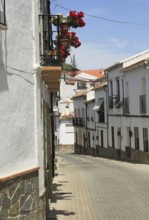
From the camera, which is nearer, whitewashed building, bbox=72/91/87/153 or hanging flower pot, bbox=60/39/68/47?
hanging flower pot, bbox=60/39/68/47

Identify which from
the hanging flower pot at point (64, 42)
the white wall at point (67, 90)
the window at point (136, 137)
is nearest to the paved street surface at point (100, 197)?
the hanging flower pot at point (64, 42)

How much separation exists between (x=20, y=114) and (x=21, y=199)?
141cm

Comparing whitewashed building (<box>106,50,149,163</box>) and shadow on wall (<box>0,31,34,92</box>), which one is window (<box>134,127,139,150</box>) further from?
Result: shadow on wall (<box>0,31,34,92</box>)

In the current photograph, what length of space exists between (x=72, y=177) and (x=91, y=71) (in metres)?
61.7

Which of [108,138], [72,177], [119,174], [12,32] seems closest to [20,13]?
[12,32]

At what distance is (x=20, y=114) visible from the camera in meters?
7.04

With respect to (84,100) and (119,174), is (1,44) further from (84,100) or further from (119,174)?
(84,100)

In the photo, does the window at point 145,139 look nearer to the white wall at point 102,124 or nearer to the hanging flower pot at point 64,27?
the white wall at point 102,124

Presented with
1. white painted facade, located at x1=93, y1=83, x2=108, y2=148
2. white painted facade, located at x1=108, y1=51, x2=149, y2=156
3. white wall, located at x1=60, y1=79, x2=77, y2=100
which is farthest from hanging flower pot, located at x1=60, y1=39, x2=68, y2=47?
white wall, located at x1=60, y1=79, x2=77, y2=100

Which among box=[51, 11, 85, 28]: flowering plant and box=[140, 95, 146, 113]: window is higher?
box=[51, 11, 85, 28]: flowering plant

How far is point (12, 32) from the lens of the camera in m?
6.88

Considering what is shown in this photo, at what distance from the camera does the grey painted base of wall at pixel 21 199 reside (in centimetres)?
644

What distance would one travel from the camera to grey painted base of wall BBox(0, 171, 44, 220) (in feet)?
21.1

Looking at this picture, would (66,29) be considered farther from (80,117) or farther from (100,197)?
(80,117)
